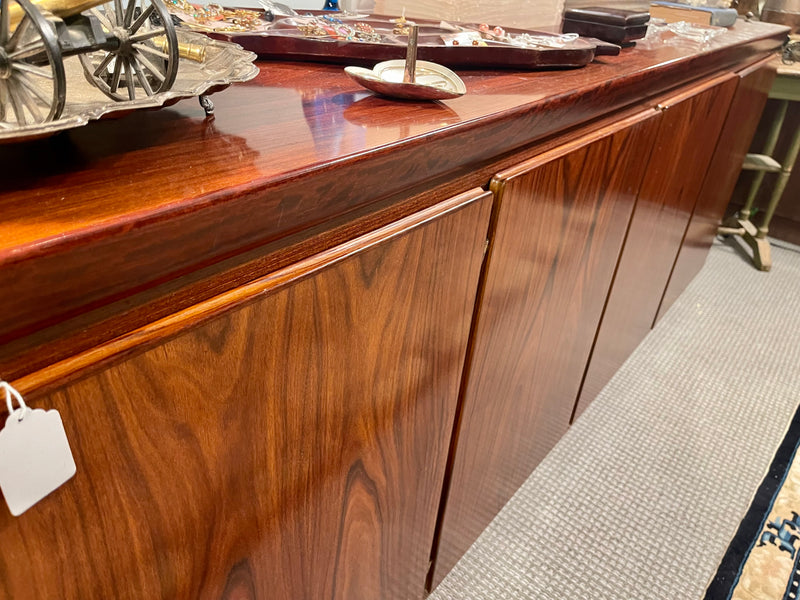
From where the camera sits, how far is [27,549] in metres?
0.36

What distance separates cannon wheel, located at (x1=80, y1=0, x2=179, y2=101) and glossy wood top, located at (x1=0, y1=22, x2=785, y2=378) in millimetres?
32

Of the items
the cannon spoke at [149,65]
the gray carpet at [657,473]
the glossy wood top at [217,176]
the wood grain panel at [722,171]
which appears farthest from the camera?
the wood grain panel at [722,171]

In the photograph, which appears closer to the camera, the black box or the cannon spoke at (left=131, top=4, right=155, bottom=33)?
the cannon spoke at (left=131, top=4, right=155, bottom=33)

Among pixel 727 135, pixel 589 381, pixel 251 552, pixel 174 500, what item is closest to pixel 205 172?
pixel 174 500

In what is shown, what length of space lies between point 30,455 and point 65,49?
245 millimetres

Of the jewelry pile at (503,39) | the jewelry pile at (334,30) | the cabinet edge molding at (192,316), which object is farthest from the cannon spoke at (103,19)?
the jewelry pile at (503,39)

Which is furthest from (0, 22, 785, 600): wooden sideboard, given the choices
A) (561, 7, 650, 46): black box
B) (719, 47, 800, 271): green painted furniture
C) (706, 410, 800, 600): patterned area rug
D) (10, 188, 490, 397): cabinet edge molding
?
(719, 47, 800, 271): green painted furniture

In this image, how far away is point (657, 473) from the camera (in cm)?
135

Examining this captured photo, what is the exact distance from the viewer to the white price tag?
32 cm

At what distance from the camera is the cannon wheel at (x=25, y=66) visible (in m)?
0.32

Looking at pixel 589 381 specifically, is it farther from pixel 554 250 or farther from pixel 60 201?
pixel 60 201

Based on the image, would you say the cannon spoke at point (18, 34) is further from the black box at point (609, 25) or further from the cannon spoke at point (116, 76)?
the black box at point (609, 25)

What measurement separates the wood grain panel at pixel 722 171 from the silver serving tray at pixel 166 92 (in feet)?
4.76

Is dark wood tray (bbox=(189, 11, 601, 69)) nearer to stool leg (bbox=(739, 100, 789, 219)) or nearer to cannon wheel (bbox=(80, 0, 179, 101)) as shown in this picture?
cannon wheel (bbox=(80, 0, 179, 101))
